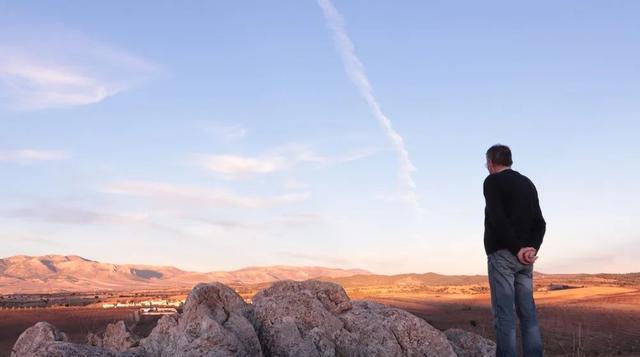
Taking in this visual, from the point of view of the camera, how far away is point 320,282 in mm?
10734

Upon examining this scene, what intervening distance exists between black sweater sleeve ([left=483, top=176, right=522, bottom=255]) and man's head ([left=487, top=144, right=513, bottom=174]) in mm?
233

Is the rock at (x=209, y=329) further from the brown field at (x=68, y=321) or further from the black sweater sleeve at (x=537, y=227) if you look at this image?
the brown field at (x=68, y=321)

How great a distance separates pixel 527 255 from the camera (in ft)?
24.5

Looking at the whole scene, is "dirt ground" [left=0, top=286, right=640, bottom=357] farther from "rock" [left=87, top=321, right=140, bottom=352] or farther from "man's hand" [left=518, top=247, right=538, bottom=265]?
"man's hand" [left=518, top=247, right=538, bottom=265]

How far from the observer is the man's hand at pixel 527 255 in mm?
7469

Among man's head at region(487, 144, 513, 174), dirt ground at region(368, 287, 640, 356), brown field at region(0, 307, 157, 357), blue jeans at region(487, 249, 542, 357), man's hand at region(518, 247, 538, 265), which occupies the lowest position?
brown field at region(0, 307, 157, 357)

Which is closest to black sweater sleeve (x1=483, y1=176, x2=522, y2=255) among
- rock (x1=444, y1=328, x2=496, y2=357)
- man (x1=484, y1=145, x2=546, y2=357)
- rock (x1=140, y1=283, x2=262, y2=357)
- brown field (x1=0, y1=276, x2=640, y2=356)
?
man (x1=484, y1=145, x2=546, y2=357)

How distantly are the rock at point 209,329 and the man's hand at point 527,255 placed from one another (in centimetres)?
325

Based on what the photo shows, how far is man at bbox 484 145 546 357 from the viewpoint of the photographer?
24.8ft

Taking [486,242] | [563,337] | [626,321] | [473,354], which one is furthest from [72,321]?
[486,242]

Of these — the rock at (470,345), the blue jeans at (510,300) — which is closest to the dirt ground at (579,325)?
the rock at (470,345)

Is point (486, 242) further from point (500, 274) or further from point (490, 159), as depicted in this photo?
point (490, 159)

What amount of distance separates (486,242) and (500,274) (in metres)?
0.39

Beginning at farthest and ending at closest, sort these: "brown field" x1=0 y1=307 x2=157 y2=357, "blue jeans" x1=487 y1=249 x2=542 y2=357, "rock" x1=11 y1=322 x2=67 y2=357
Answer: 1. "brown field" x1=0 y1=307 x2=157 y2=357
2. "rock" x1=11 y1=322 x2=67 y2=357
3. "blue jeans" x1=487 y1=249 x2=542 y2=357
